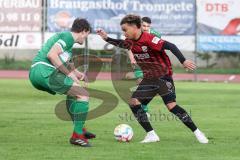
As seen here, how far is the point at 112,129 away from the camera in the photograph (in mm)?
13445

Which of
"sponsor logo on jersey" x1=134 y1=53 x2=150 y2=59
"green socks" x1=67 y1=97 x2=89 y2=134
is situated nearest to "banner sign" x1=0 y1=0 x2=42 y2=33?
"sponsor logo on jersey" x1=134 y1=53 x2=150 y2=59

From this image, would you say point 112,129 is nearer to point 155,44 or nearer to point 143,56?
point 143,56

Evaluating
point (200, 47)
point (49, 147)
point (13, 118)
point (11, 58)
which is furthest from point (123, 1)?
point (49, 147)

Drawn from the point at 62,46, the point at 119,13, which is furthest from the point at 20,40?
the point at 62,46

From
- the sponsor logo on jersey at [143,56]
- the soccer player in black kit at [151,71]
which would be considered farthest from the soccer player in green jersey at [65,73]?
the sponsor logo on jersey at [143,56]

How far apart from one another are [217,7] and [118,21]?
4.15m

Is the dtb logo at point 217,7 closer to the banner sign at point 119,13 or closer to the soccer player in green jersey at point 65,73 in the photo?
the banner sign at point 119,13

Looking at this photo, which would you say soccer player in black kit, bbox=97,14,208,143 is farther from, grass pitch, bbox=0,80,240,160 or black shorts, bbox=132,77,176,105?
grass pitch, bbox=0,80,240,160

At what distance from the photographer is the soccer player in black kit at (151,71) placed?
11.4 metres

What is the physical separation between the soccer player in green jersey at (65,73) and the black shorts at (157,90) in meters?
1.13

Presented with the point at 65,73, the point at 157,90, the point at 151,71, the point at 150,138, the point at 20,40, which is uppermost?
the point at 65,73

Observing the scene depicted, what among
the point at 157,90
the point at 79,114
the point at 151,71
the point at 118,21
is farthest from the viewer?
the point at 118,21

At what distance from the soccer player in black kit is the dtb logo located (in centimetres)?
1796

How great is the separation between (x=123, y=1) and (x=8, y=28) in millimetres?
5001
